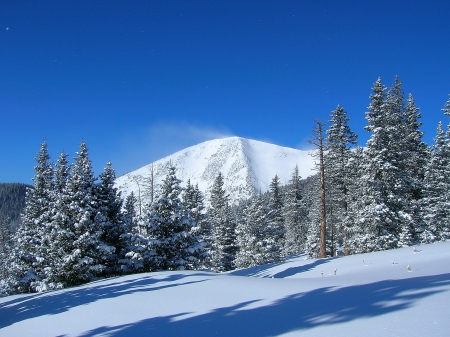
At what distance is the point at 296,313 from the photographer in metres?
5.60

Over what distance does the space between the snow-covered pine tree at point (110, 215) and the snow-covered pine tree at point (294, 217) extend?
29.5 metres

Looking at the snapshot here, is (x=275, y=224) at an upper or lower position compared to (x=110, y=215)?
Answer: lower

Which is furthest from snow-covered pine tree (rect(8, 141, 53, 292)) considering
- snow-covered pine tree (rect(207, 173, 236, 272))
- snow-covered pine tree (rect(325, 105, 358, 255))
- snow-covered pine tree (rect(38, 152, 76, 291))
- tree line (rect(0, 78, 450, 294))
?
snow-covered pine tree (rect(325, 105, 358, 255))

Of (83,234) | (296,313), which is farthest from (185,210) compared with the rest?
(296,313)

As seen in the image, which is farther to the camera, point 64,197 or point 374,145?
point 374,145

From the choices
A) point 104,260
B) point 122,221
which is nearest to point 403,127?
point 122,221

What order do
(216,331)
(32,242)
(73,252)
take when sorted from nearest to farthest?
(216,331), (73,252), (32,242)

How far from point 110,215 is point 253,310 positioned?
18849 mm

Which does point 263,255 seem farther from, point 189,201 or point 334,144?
point 334,144

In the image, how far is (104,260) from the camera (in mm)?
21625

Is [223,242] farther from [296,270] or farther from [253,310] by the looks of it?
[253,310]

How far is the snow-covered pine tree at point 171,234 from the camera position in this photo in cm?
2081

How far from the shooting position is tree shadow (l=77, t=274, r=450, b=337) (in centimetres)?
506

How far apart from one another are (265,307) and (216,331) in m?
1.37
